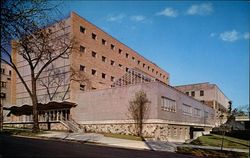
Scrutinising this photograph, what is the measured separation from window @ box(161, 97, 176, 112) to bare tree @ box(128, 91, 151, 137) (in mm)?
2077

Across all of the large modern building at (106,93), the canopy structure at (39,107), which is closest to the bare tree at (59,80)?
the large modern building at (106,93)

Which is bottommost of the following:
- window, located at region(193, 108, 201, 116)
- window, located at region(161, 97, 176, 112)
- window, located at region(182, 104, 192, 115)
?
window, located at region(193, 108, 201, 116)

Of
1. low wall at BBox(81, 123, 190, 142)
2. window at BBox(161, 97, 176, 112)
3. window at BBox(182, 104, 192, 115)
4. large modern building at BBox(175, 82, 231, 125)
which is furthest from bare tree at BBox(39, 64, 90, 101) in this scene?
large modern building at BBox(175, 82, 231, 125)

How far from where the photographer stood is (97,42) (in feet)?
153

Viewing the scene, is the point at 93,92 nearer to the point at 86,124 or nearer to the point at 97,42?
the point at 86,124

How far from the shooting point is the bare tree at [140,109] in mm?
33531

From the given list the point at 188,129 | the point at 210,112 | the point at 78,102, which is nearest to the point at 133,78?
the point at 78,102

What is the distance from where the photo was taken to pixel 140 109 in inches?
1326

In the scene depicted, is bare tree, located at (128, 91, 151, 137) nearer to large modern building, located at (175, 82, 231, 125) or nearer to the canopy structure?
the canopy structure

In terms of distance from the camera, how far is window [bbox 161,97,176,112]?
34500mm

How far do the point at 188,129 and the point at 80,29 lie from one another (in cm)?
2132

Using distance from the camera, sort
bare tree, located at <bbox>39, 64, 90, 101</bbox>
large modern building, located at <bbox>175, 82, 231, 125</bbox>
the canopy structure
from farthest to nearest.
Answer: large modern building, located at <bbox>175, 82, 231, 125</bbox> < bare tree, located at <bbox>39, 64, 90, 101</bbox> < the canopy structure

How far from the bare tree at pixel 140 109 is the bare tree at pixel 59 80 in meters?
10.9

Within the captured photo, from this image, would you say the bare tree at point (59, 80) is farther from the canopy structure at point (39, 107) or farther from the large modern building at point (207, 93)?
the large modern building at point (207, 93)
